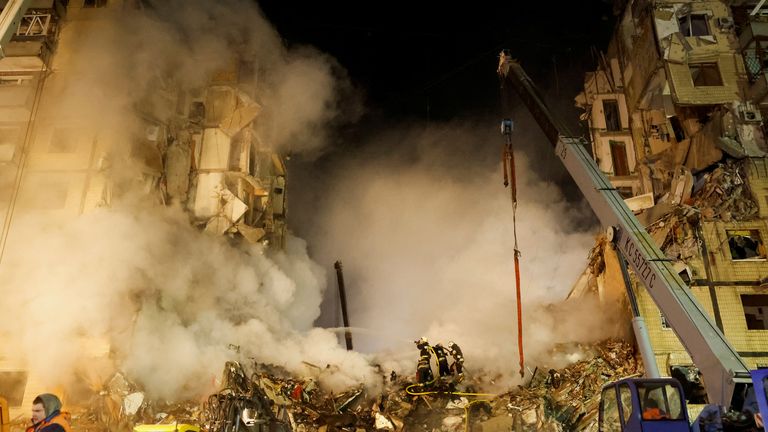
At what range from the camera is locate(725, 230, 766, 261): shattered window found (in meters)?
18.7

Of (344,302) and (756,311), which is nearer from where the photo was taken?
(756,311)

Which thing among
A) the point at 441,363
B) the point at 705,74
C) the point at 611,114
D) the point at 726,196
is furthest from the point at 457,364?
the point at 611,114

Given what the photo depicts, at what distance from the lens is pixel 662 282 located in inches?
336

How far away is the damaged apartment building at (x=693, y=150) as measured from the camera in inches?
716

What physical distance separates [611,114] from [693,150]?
638cm

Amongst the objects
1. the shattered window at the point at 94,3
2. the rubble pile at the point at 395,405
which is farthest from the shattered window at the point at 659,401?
the shattered window at the point at 94,3

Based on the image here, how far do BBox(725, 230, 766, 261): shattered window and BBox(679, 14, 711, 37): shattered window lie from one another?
31.7ft

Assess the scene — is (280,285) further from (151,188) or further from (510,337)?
(510,337)

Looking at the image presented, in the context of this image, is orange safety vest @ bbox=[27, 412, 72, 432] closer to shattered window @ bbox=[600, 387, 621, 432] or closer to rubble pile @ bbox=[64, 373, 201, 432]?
shattered window @ bbox=[600, 387, 621, 432]

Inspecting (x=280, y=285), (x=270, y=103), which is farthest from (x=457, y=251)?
(x=270, y=103)

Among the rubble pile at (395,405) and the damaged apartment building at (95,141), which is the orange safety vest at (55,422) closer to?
the rubble pile at (395,405)

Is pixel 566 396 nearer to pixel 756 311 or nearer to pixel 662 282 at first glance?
pixel 662 282

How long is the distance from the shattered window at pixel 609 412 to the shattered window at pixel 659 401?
50cm

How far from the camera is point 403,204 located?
33562 millimetres
